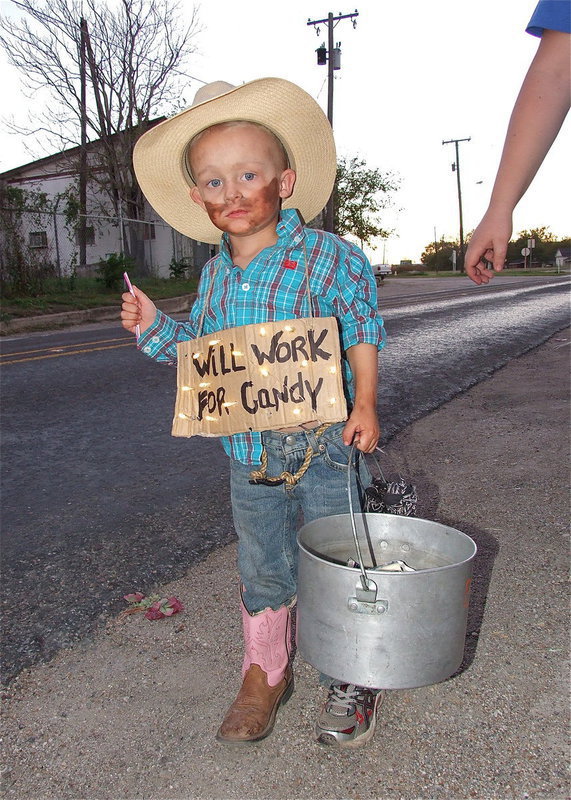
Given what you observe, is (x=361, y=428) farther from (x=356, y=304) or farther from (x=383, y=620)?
(x=383, y=620)

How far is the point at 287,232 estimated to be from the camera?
7.28 feet

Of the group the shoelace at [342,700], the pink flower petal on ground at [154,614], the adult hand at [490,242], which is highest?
the adult hand at [490,242]

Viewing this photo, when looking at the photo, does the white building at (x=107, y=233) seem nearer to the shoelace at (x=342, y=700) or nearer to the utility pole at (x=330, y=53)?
the utility pole at (x=330, y=53)

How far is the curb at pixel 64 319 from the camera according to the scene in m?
14.3

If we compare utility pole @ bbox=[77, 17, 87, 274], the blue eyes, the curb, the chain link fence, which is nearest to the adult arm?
the blue eyes

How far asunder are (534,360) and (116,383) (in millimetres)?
4897

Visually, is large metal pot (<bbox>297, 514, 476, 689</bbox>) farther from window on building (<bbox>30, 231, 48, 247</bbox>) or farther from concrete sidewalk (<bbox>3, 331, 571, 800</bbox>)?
window on building (<bbox>30, 231, 48, 247</bbox>)

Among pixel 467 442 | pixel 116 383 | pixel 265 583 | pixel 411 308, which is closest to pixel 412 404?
pixel 467 442

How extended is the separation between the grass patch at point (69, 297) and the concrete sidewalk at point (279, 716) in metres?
13.0

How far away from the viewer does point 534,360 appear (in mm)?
8758

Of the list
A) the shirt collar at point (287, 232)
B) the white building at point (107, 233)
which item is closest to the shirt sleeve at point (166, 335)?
the shirt collar at point (287, 232)

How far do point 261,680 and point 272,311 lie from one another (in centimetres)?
112

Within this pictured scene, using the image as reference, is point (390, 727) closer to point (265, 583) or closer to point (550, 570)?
point (265, 583)

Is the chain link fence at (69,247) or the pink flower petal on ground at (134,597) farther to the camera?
the chain link fence at (69,247)
